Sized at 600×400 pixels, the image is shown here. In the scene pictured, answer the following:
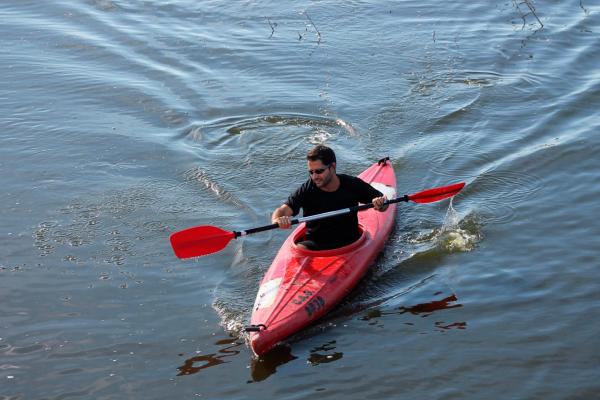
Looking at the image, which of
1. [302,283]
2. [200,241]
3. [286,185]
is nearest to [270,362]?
[302,283]

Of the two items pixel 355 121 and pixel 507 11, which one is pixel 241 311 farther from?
pixel 507 11

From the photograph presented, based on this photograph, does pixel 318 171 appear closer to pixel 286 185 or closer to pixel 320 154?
pixel 320 154

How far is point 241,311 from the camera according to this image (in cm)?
823

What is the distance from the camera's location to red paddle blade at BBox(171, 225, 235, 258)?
27.4 ft

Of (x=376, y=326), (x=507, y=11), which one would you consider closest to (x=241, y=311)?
(x=376, y=326)

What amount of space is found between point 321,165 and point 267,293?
49.0 inches

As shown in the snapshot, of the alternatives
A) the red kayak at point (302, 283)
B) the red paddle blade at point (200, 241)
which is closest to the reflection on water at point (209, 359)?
the red kayak at point (302, 283)

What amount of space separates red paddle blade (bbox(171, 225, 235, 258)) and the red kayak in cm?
54

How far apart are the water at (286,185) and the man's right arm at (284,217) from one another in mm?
890

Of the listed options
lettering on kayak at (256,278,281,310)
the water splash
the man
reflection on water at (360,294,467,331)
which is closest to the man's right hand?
the man

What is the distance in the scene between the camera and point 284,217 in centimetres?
805

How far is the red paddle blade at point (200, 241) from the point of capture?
328 inches

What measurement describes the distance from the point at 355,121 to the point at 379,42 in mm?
3375

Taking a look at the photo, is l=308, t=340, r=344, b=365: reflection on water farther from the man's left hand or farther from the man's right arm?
the man's left hand
